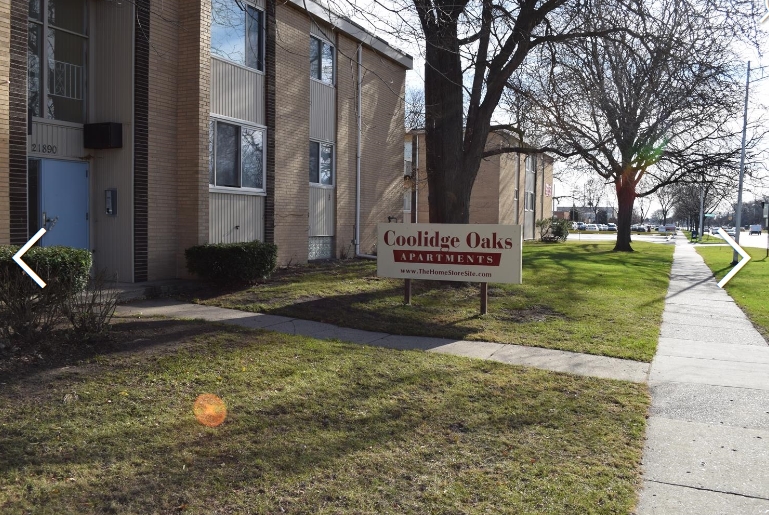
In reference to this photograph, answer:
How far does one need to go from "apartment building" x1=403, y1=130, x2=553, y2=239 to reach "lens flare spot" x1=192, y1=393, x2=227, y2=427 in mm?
24647

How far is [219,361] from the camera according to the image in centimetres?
679

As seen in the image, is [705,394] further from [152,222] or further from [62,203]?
[62,203]

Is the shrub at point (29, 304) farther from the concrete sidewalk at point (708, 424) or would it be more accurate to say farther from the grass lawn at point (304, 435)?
the concrete sidewalk at point (708, 424)

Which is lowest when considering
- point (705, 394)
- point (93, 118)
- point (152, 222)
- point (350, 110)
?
point (705, 394)

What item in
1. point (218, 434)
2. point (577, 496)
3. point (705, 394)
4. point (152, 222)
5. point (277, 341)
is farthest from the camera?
point (152, 222)

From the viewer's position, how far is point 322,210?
18.6 metres

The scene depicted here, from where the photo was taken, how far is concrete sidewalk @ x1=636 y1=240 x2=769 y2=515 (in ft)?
13.5

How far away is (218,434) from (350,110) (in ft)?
52.6

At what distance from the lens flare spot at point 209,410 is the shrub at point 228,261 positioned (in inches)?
246

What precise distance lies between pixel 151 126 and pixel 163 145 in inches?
17.5

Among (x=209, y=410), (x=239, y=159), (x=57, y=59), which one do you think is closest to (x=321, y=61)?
(x=239, y=159)

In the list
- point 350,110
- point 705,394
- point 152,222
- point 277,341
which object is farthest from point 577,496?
point 350,110

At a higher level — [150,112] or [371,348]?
[150,112]

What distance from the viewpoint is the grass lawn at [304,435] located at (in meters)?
3.84
